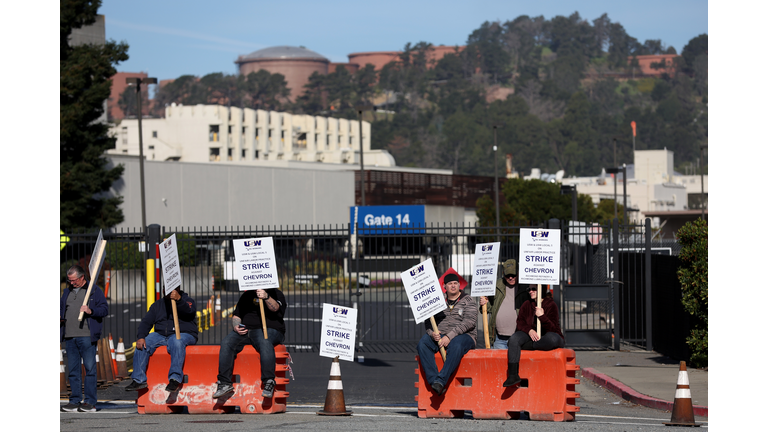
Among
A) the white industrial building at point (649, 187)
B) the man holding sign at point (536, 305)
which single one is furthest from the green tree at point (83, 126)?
the white industrial building at point (649, 187)

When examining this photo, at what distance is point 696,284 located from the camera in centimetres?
1455

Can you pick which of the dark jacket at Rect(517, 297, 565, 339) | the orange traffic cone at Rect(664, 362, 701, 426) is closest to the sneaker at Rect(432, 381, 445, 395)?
the dark jacket at Rect(517, 297, 565, 339)

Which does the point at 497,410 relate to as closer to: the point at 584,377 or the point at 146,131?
the point at 584,377

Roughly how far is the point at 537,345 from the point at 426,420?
1.60m

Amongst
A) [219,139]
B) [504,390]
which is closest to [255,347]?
[504,390]

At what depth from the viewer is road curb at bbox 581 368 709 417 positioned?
38.2 ft

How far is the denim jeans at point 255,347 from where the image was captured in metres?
10.8

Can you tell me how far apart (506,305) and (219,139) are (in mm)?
102754

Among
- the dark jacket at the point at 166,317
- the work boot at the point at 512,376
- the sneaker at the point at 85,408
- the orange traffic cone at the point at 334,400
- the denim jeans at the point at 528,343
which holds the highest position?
the dark jacket at the point at 166,317

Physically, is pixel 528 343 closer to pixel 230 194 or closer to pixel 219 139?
pixel 230 194

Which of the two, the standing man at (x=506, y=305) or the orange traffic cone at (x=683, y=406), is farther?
the standing man at (x=506, y=305)

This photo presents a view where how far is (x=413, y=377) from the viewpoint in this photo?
15.4m

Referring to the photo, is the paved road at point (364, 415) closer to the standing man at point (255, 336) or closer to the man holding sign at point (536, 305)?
the standing man at point (255, 336)

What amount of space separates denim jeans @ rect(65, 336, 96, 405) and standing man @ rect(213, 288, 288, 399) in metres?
1.76
